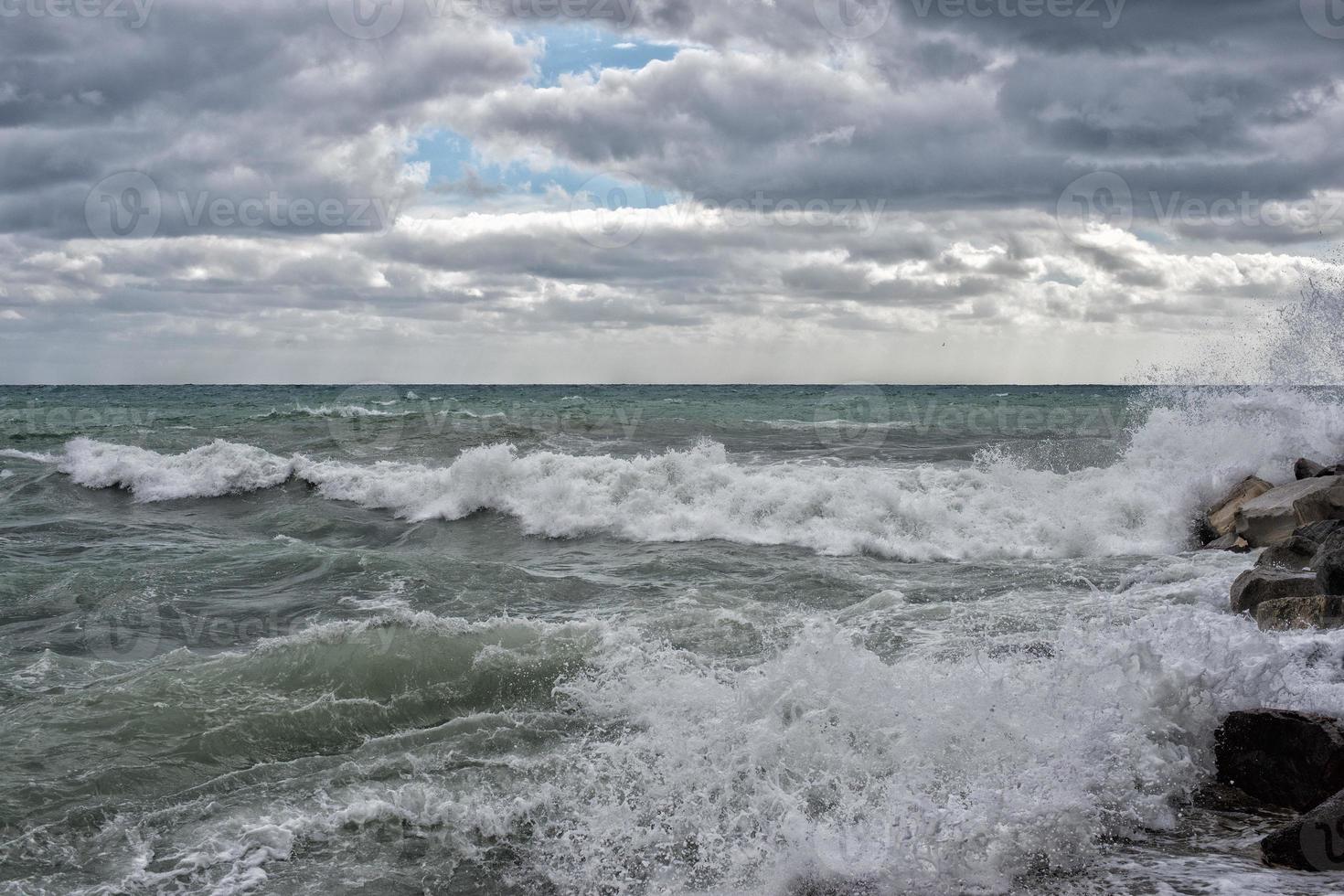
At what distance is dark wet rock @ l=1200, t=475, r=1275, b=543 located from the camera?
41.0ft

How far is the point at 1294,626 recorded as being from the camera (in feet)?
22.1

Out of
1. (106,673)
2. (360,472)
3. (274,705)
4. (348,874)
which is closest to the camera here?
(348,874)

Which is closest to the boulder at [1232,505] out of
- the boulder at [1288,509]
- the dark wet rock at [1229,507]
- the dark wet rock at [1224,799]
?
the dark wet rock at [1229,507]

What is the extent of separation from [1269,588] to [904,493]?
296 inches

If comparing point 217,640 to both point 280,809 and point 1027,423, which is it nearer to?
point 280,809

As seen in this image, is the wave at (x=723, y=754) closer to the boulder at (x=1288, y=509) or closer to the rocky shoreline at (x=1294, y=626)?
the rocky shoreline at (x=1294, y=626)

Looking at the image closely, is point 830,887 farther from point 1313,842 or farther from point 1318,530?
point 1318,530

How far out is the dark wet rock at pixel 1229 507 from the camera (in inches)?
492

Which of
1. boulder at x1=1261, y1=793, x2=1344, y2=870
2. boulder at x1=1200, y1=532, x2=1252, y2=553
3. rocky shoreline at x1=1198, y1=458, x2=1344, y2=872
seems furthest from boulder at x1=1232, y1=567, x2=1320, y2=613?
boulder at x1=1200, y1=532, x2=1252, y2=553

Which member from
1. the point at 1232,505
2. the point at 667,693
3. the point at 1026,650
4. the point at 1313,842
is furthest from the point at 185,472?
the point at 1313,842

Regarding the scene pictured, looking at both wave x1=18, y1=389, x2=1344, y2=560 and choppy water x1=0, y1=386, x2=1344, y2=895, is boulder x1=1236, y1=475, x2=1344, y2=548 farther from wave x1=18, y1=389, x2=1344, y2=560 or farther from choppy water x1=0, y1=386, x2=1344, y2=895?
wave x1=18, y1=389, x2=1344, y2=560

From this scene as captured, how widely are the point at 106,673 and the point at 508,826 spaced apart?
424cm

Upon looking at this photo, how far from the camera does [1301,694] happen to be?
17.9 feet

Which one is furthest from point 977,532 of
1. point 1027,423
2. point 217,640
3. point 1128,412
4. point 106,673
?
point 1128,412
